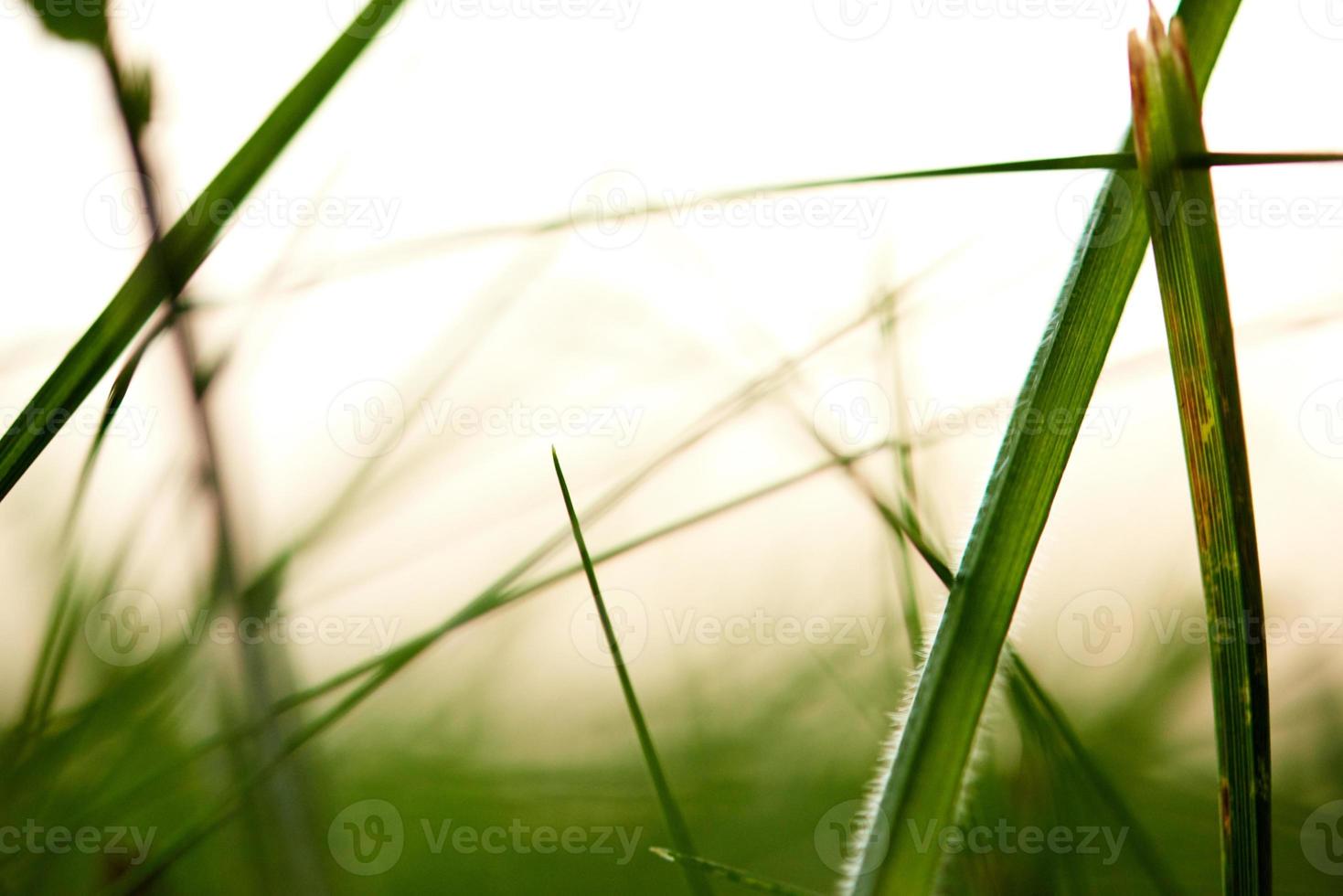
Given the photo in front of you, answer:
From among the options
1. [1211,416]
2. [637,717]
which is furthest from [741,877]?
[1211,416]

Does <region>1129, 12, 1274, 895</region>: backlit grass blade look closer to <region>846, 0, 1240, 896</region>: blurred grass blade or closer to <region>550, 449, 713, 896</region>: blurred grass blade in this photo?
<region>846, 0, 1240, 896</region>: blurred grass blade

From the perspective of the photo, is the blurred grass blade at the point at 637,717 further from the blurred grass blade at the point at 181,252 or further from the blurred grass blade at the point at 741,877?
the blurred grass blade at the point at 181,252

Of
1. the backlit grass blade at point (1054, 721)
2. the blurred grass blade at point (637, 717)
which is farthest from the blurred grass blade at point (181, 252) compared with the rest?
the backlit grass blade at point (1054, 721)

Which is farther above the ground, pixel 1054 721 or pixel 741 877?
pixel 1054 721

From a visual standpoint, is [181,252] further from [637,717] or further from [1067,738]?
[1067,738]

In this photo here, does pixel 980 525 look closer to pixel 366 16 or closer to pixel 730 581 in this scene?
pixel 366 16

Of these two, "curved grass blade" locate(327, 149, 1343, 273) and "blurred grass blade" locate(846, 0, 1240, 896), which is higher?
"curved grass blade" locate(327, 149, 1343, 273)

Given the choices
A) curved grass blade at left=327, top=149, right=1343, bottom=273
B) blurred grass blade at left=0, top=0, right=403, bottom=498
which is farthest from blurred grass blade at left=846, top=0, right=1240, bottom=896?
blurred grass blade at left=0, top=0, right=403, bottom=498
